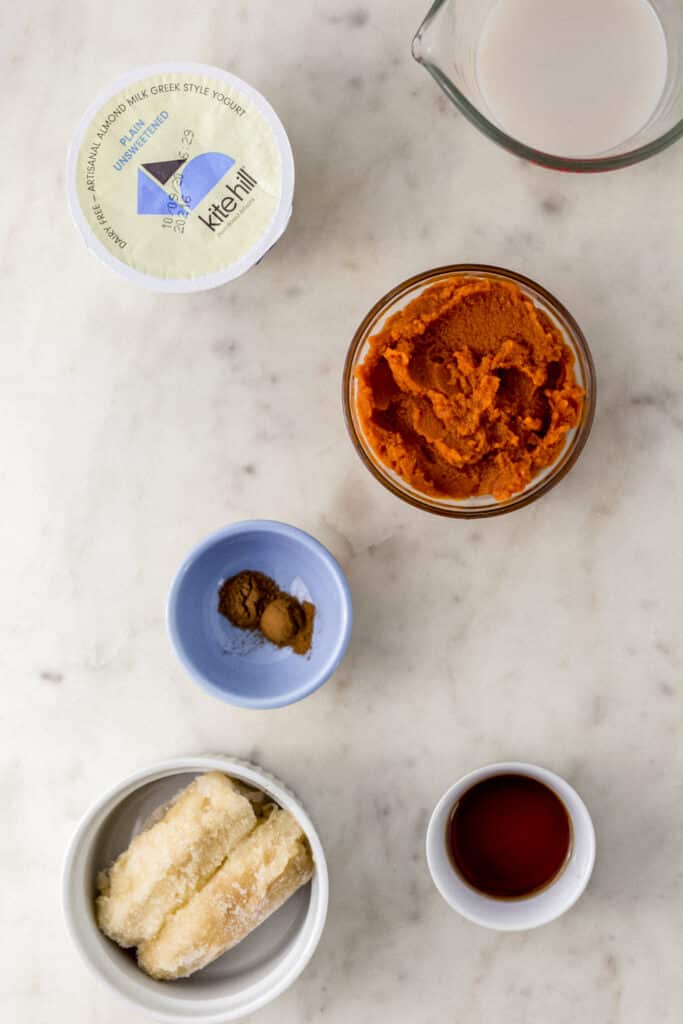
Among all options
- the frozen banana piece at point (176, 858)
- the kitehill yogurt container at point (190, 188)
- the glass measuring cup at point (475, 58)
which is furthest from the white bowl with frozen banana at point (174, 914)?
the glass measuring cup at point (475, 58)

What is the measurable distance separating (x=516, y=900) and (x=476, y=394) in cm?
66

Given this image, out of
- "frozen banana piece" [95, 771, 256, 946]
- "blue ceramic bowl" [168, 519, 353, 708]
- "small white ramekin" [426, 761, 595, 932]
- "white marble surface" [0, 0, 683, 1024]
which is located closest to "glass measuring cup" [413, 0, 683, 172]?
"white marble surface" [0, 0, 683, 1024]

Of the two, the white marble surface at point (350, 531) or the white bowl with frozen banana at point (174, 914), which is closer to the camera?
the white bowl with frozen banana at point (174, 914)

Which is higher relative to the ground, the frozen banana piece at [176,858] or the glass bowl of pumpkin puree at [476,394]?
the glass bowl of pumpkin puree at [476,394]

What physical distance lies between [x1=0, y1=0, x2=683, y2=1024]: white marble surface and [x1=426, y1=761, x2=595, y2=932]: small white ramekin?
0.35ft

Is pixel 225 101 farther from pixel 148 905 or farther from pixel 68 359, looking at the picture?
pixel 148 905

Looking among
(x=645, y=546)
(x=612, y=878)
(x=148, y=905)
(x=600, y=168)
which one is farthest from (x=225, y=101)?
(x=612, y=878)

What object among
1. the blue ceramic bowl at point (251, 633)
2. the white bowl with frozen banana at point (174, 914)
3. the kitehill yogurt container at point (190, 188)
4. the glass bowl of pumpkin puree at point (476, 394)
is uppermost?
the kitehill yogurt container at point (190, 188)

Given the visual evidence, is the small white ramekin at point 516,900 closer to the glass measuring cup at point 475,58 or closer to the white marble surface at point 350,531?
the white marble surface at point 350,531

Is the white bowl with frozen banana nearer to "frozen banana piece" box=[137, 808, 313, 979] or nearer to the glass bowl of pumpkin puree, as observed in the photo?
"frozen banana piece" box=[137, 808, 313, 979]

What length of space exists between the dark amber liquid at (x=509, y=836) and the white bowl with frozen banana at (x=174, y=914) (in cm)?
21

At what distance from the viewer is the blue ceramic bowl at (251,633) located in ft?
4.51

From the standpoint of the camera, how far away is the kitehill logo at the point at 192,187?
4.46 feet

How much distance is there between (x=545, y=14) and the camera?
1348 mm
